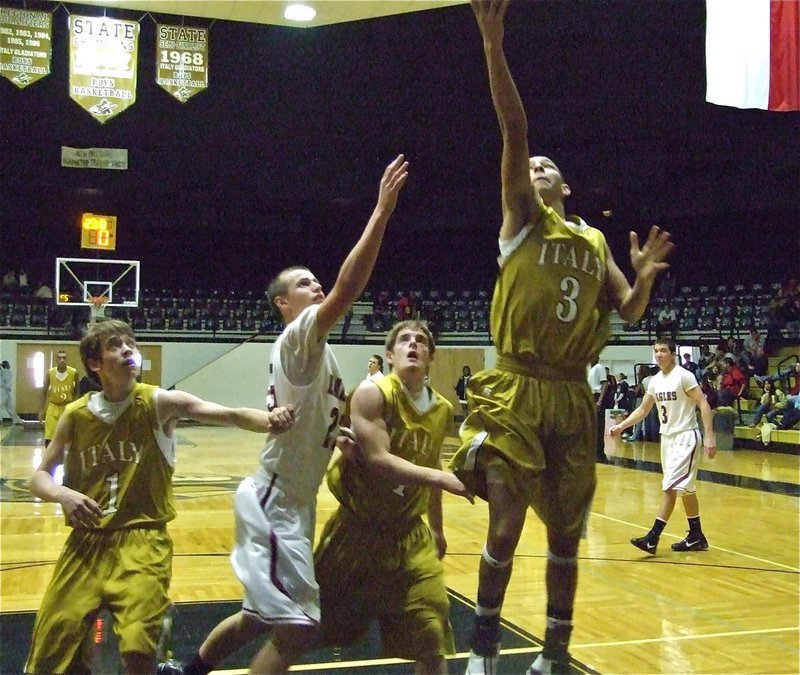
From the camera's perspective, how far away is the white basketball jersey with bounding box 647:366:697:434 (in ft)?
23.8

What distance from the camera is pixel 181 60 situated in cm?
1164

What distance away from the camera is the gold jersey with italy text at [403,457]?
333cm

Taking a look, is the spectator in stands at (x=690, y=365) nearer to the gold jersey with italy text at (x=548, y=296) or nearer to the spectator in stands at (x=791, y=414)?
the spectator in stands at (x=791, y=414)

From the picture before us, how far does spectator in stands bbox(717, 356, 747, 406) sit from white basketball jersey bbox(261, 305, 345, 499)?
551 inches

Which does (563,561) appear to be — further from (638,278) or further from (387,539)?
(638,278)

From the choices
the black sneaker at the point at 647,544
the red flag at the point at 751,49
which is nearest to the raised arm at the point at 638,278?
the black sneaker at the point at 647,544

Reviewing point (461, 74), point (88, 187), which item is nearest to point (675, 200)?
point (461, 74)

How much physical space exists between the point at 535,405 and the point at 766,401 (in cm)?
1403

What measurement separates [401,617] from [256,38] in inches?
660

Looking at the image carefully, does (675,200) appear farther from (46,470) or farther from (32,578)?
(46,470)

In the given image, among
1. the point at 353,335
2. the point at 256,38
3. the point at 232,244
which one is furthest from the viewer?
the point at 232,244

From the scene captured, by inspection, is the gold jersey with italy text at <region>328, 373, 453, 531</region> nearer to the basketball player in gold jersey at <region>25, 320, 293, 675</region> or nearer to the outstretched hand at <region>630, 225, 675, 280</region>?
the basketball player in gold jersey at <region>25, 320, 293, 675</region>

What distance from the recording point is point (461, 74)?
18922mm

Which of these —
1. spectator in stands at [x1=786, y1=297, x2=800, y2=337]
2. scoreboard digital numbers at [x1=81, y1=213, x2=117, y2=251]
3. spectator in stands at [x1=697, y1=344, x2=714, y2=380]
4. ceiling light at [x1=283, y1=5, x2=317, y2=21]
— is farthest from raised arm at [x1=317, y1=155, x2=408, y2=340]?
scoreboard digital numbers at [x1=81, y1=213, x2=117, y2=251]
